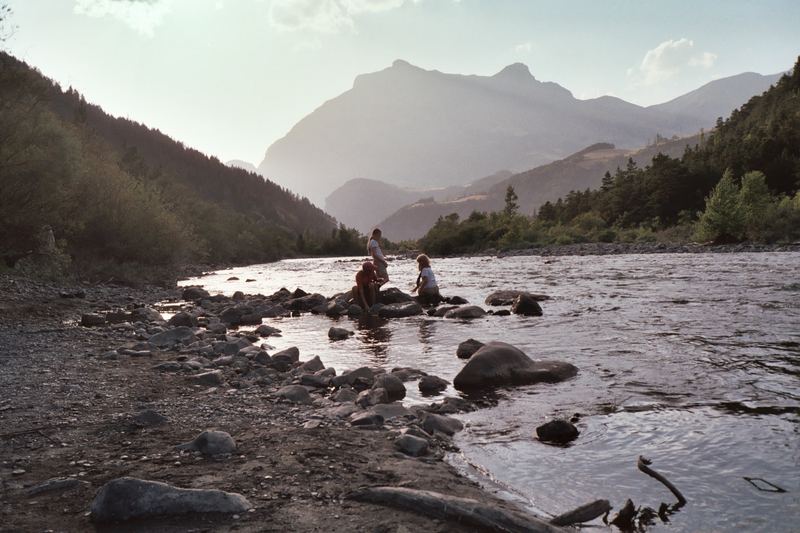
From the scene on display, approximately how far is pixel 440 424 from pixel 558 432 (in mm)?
1418

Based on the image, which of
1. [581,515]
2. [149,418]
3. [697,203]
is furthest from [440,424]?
[697,203]

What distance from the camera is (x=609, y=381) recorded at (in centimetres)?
860

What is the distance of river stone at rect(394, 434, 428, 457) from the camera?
5559mm

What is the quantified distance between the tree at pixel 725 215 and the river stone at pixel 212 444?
51.1 metres

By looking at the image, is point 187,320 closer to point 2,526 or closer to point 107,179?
point 2,526

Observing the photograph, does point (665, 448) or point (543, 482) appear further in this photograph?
point (665, 448)

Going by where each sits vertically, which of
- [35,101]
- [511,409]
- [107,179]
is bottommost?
[511,409]

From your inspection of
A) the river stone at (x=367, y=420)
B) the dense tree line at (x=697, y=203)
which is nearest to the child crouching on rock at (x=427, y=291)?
the river stone at (x=367, y=420)

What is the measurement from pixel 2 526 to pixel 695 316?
15551 mm

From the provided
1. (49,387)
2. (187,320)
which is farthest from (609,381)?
(187,320)

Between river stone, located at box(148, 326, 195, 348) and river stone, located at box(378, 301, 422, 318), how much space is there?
6.83m

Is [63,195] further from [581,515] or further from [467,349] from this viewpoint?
[581,515]

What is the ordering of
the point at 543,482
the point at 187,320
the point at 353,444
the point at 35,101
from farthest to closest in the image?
the point at 35,101 → the point at 187,320 → the point at 353,444 → the point at 543,482

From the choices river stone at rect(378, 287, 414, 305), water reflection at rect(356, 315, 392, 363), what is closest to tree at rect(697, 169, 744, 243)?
river stone at rect(378, 287, 414, 305)
